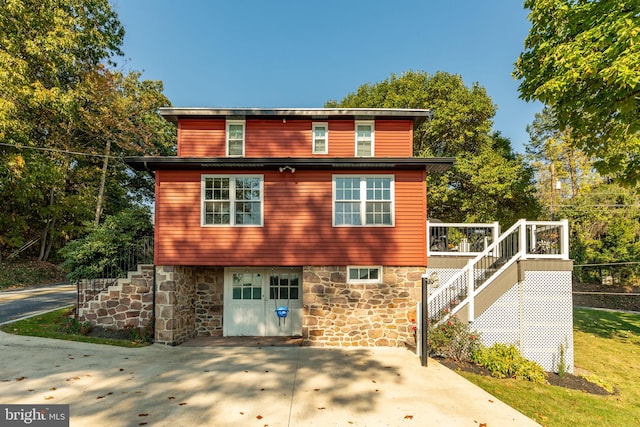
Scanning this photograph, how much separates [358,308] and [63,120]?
77.4 feet

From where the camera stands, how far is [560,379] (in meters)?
8.10

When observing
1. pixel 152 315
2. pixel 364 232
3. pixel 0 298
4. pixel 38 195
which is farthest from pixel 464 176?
pixel 38 195

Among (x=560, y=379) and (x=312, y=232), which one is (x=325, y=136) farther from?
(x=560, y=379)

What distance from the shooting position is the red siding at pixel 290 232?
A: 9.59 m

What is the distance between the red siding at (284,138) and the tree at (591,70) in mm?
4499

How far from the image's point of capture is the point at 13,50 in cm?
1747

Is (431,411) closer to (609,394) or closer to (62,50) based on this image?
(609,394)

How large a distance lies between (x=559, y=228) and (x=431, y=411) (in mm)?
6888

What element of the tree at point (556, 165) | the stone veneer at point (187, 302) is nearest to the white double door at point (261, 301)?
the stone veneer at point (187, 302)

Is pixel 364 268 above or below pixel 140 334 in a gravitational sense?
above

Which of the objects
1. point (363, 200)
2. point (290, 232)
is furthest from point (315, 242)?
point (363, 200)

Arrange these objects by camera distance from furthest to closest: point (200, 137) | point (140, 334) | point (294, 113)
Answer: point (200, 137) → point (294, 113) → point (140, 334)

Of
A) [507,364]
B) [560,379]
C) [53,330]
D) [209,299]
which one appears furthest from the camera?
[209,299]

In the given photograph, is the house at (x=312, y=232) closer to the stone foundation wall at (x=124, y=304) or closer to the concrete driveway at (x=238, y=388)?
the stone foundation wall at (x=124, y=304)
